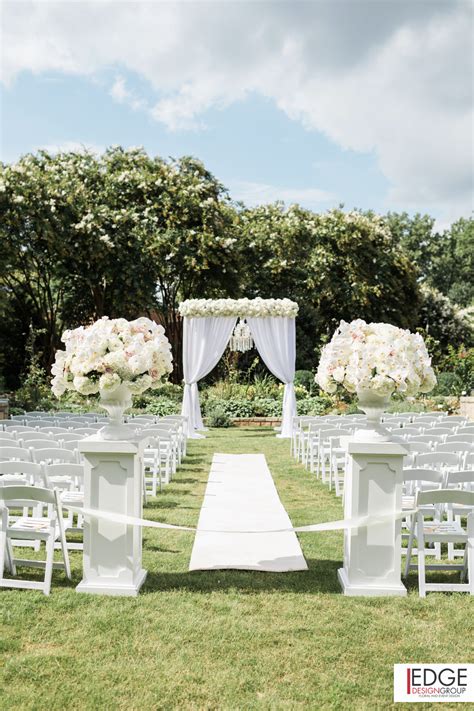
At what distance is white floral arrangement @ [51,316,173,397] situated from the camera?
17.4 feet

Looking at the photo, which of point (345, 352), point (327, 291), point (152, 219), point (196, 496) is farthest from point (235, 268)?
point (345, 352)

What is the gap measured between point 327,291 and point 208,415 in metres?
12.2

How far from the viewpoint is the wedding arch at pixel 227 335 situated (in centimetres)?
1587

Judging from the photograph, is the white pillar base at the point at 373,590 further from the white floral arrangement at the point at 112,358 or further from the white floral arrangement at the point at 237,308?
the white floral arrangement at the point at 237,308

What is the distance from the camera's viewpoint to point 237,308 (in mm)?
15867

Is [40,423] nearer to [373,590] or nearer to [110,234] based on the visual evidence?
[373,590]

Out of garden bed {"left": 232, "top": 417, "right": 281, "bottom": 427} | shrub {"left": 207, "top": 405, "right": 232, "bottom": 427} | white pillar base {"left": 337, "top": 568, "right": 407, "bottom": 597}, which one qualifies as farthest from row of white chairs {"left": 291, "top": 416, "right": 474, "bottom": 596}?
garden bed {"left": 232, "top": 417, "right": 281, "bottom": 427}

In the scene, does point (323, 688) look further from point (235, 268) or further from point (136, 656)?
point (235, 268)

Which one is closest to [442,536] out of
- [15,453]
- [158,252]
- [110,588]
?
[110,588]

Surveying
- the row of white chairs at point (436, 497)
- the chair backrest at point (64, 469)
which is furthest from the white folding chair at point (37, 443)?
the row of white chairs at point (436, 497)

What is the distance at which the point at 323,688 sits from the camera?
3709 millimetres

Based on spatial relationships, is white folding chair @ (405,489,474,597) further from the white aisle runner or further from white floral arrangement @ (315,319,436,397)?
the white aisle runner

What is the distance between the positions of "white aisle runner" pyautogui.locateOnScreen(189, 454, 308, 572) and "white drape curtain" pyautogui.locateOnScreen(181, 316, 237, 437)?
4942 millimetres

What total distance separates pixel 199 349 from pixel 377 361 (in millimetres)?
10954
